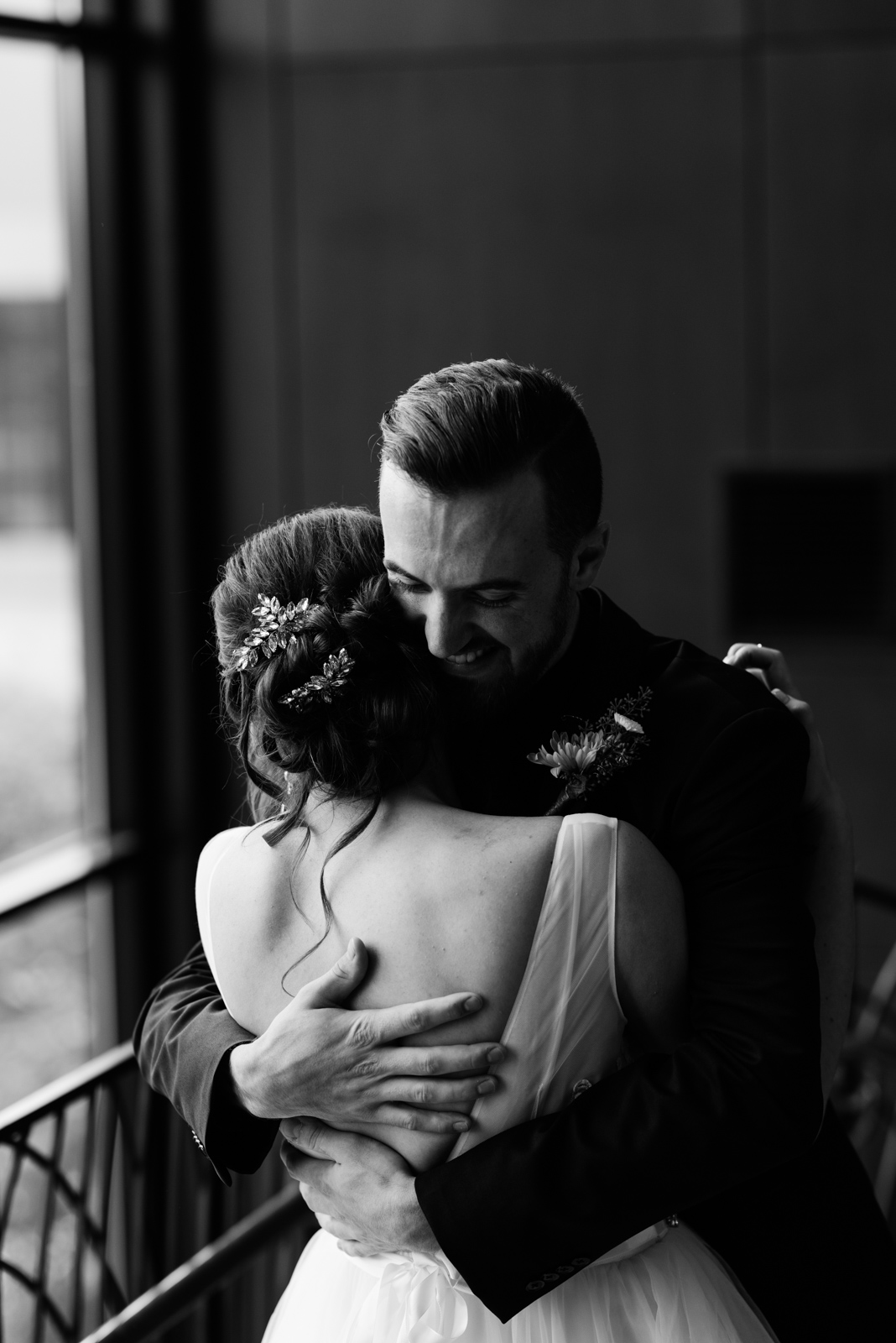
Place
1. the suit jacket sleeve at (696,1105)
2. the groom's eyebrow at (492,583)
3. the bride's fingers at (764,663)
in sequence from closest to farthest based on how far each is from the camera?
the suit jacket sleeve at (696,1105) → the groom's eyebrow at (492,583) → the bride's fingers at (764,663)

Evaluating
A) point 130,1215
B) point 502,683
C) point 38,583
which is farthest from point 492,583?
point 38,583

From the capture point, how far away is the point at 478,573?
4.53ft

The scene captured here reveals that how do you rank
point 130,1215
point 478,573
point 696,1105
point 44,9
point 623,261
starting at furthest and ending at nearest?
point 623,261 < point 44,9 < point 130,1215 < point 478,573 < point 696,1105

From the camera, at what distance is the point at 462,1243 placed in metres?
1.35

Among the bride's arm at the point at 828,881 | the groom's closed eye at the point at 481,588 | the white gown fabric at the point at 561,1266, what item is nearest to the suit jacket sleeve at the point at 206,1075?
the white gown fabric at the point at 561,1266

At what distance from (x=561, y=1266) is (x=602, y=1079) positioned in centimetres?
18

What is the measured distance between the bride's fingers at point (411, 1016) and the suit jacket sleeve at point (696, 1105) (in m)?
0.14

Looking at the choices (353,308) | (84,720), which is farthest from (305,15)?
(84,720)

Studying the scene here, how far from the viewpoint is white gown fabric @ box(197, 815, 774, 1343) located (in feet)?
4.28

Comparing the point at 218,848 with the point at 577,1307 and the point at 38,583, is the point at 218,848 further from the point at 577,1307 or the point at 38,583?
the point at 38,583

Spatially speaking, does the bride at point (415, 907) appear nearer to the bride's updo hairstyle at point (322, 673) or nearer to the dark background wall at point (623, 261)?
the bride's updo hairstyle at point (322, 673)

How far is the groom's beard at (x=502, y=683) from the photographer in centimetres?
148

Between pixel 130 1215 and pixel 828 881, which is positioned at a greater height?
pixel 828 881

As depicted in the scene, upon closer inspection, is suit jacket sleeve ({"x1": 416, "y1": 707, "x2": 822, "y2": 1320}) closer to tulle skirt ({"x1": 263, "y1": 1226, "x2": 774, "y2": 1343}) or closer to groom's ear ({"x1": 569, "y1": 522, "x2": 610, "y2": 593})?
tulle skirt ({"x1": 263, "y1": 1226, "x2": 774, "y2": 1343})
